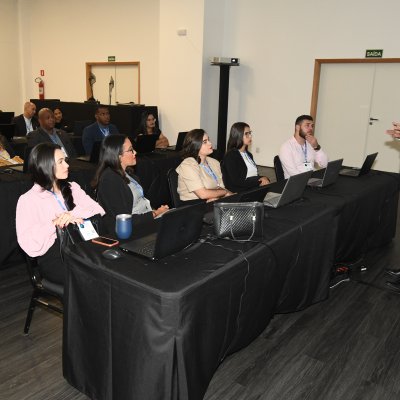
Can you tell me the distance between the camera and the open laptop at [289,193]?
298cm

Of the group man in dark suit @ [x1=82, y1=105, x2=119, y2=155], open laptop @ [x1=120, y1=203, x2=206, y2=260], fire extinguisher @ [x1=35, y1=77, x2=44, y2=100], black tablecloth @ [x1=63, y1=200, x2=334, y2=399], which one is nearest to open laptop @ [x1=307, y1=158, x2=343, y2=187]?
black tablecloth @ [x1=63, y1=200, x2=334, y2=399]

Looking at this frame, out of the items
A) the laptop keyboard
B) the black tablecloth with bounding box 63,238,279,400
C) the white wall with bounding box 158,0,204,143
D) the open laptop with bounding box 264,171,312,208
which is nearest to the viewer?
the black tablecloth with bounding box 63,238,279,400

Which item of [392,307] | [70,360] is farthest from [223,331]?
[392,307]

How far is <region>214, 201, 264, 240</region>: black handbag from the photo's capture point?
2.27 m

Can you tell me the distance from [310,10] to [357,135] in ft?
8.23

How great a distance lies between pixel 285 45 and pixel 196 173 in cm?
575

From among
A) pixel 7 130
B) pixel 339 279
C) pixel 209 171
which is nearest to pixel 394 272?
pixel 339 279

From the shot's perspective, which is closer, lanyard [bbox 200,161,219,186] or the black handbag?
the black handbag

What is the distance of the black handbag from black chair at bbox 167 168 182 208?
1.30 m

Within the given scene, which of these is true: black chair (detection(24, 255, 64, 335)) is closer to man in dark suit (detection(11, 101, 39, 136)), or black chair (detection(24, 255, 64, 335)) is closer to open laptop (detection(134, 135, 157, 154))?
open laptop (detection(134, 135, 157, 154))

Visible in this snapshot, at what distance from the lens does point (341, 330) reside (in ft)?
9.45

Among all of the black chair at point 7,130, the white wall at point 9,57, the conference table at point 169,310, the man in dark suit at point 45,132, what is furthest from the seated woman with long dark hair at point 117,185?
the white wall at point 9,57

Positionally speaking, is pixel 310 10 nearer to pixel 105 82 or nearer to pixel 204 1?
pixel 204 1

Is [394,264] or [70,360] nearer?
[70,360]
